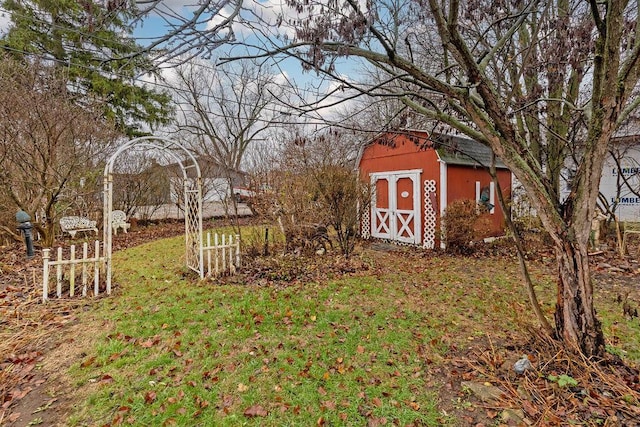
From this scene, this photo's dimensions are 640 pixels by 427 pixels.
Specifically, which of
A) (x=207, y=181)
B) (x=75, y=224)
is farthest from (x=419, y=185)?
(x=75, y=224)

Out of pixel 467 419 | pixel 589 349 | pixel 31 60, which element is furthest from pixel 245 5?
pixel 31 60

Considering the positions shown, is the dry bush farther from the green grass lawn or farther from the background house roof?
the green grass lawn

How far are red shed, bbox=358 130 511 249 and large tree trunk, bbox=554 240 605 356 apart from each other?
516cm

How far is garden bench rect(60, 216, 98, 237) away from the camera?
9.36m

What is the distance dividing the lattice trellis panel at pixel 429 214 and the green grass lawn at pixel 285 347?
284 centimetres

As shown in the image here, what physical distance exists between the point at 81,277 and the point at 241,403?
13.0 ft

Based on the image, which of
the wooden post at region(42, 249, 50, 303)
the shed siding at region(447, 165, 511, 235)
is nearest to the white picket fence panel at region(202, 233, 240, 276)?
the wooden post at region(42, 249, 50, 303)

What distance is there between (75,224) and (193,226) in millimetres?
6004

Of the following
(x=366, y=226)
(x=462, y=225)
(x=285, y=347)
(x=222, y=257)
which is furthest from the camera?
(x=366, y=226)

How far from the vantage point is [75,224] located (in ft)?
31.2

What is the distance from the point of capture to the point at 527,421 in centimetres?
220

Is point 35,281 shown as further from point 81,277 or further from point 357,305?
point 357,305

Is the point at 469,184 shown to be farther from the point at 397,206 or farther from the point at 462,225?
the point at 397,206

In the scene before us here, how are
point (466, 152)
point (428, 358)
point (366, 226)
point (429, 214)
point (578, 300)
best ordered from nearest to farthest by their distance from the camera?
point (578, 300) < point (428, 358) < point (466, 152) < point (429, 214) < point (366, 226)
